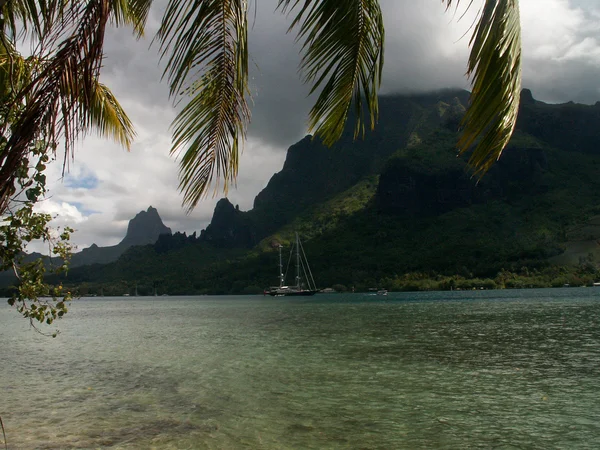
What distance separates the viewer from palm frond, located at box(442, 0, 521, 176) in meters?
2.70

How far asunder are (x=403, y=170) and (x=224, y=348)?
17462cm

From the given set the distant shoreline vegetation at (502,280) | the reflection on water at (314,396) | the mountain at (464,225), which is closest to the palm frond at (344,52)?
Answer: the reflection on water at (314,396)

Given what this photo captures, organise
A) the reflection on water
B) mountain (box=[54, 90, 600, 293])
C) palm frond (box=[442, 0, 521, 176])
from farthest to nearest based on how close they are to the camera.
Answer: mountain (box=[54, 90, 600, 293]) < the reflection on water < palm frond (box=[442, 0, 521, 176])

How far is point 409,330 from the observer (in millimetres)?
32625

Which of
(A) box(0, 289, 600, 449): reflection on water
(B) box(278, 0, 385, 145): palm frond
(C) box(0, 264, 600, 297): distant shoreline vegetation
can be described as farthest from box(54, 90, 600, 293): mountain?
(B) box(278, 0, 385, 145): palm frond

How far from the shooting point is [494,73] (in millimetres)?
2711

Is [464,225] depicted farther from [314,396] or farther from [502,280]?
[314,396]

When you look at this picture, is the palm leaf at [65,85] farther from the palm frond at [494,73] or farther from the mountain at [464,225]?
the mountain at [464,225]

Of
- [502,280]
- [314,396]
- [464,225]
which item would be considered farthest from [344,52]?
[464,225]

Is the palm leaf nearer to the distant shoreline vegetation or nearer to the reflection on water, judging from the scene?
the reflection on water

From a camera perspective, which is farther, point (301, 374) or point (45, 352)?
point (45, 352)

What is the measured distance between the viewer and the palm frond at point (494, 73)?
270 centimetres

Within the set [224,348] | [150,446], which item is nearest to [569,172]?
[224,348]

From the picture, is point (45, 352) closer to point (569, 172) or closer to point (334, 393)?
point (334, 393)
